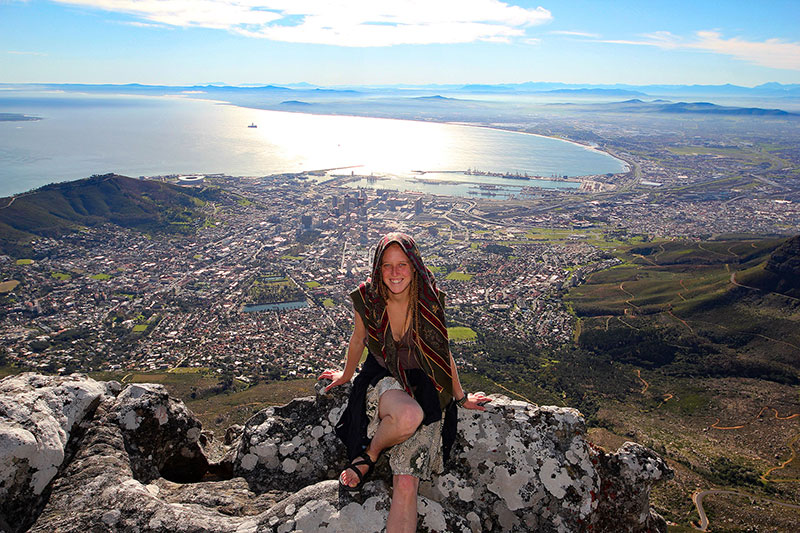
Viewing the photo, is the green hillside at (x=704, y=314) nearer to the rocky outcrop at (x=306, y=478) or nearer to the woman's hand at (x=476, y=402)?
the rocky outcrop at (x=306, y=478)

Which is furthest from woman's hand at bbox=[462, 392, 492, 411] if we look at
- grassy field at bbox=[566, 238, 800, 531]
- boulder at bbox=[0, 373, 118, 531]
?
grassy field at bbox=[566, 238, 800, 531]

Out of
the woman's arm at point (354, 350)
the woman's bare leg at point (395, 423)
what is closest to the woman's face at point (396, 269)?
the woman's arm at point (354, 350)

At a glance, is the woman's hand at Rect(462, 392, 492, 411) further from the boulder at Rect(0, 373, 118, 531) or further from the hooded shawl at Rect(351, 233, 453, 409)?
the boulder at Rect(0, 373, 118, 531)

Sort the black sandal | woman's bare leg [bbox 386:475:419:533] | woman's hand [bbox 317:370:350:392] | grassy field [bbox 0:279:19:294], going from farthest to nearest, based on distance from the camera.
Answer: grassy field [bbox 0:279:19:294]
woman's hand [bbox 317:370:350:392]
the black sandal
woman's bare leg [bbox 386:475:419:533]

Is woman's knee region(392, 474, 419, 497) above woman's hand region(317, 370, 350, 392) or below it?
below

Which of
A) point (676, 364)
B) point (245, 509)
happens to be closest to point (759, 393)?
point (676, 364)

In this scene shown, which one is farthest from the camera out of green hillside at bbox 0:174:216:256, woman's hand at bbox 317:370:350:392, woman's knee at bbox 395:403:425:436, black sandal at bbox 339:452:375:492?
green hillside at bbox 0:174:216:256

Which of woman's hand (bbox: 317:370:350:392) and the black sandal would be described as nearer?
the black sandal

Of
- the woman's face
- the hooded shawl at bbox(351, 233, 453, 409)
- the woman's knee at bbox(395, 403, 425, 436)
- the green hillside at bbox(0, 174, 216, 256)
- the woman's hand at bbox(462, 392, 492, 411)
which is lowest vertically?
the green hillside at bbox(0, 174, 216, 256)
